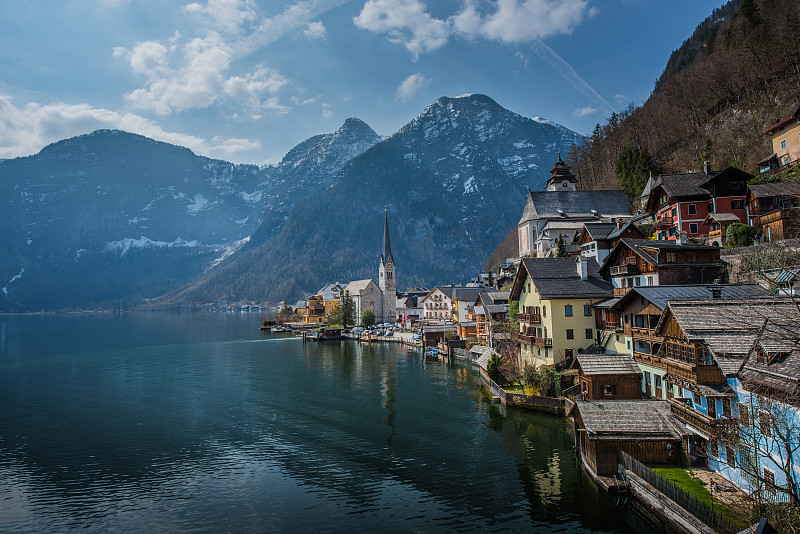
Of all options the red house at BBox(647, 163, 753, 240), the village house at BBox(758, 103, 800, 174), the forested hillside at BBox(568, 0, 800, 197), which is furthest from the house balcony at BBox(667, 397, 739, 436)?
the forested hillside at BBox(568, 0, 800, 197)

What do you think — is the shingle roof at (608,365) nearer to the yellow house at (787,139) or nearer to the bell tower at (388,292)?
the yellow house at (787,139)

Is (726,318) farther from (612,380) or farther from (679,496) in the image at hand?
(612,380)

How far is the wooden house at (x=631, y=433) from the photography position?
78.8 feet

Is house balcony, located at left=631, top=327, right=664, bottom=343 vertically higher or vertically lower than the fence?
higher

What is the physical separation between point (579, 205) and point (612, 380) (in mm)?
63942

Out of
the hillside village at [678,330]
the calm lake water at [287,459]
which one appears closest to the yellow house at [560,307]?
the hillside village at [678,330]

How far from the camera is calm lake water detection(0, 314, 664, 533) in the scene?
903 inches

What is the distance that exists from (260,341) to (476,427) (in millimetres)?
86379

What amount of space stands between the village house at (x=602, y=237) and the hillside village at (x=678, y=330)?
26cm

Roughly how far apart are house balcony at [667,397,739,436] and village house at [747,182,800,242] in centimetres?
2763

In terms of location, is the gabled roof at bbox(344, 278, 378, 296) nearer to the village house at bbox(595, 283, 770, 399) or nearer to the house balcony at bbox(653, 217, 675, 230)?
the house balcony at bbox(653, 217, 675, 230)

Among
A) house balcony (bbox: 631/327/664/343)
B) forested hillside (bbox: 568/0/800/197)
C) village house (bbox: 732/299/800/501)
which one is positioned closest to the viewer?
village house (bbox: 732/299/800/501)

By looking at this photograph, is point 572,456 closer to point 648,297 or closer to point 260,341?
point 648,297

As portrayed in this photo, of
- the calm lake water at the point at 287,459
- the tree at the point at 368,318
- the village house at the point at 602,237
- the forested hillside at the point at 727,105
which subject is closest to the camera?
the calm lake water at the point at 287,459
